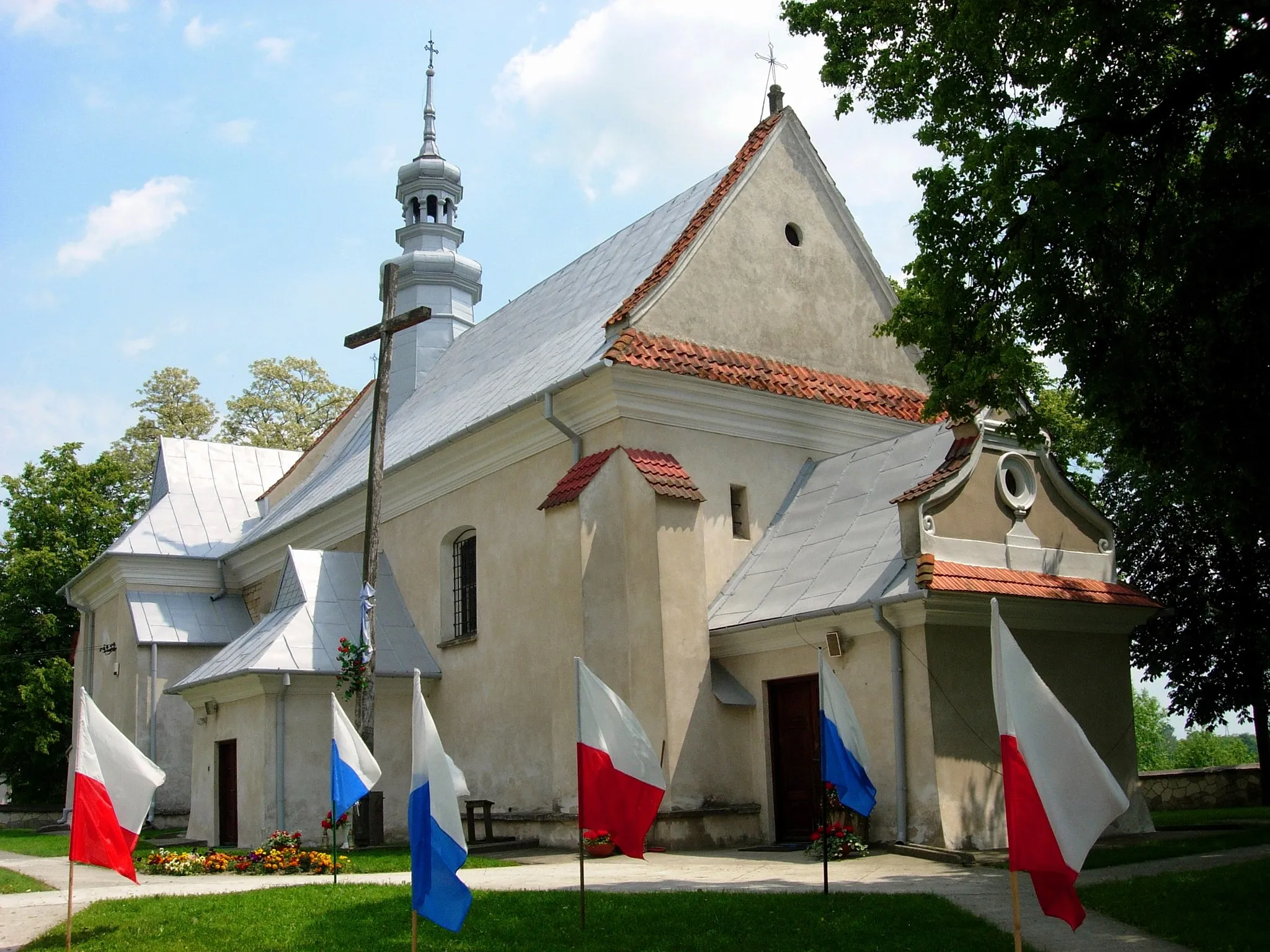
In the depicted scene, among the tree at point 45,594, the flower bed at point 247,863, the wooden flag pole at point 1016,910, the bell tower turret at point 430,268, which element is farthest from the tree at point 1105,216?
the tree at point 45,594

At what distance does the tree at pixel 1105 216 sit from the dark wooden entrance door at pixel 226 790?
14797 mm

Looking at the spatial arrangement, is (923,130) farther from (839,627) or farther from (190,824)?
(190,824)

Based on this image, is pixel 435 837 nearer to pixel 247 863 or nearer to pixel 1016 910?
pixel 1016 910

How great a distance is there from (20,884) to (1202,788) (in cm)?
2058

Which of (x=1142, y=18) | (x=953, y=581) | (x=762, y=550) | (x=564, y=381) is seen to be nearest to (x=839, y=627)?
(x=953, y=581)

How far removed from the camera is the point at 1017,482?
16469 mm

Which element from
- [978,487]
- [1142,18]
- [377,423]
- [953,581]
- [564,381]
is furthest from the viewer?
[377,423]

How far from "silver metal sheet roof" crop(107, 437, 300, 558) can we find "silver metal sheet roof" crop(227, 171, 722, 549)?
229cm

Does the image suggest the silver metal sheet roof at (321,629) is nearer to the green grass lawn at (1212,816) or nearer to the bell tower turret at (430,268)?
the bell tower turret at (430,268)

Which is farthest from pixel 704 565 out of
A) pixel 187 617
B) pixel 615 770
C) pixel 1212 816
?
pixel 187 617

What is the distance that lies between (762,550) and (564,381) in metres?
3.83

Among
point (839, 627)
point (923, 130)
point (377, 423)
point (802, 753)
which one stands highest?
point (923, 130)

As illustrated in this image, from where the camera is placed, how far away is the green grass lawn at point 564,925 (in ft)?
31.0

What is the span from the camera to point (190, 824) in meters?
23.7
